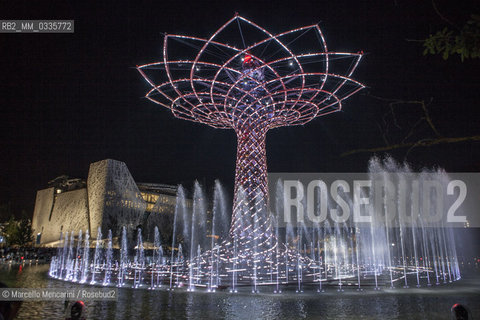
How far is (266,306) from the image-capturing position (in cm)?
1022

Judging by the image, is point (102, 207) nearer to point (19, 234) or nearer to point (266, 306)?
point (19, 234)

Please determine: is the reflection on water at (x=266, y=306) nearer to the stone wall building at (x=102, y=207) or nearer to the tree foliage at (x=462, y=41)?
the tree foliage at (x=462, y=41)

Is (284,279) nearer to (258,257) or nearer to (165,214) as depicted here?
(258,257)

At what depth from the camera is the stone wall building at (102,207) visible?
4941cm

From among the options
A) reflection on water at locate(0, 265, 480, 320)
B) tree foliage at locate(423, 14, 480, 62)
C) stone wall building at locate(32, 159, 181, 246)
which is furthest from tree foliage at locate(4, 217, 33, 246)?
tree foliage at locate(423, 14, 480, 62)

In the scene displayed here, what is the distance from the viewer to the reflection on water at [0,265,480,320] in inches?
352

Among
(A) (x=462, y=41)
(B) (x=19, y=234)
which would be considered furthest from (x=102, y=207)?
(A) (x=462, y=41)

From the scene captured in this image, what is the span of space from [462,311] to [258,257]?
53.4 ft

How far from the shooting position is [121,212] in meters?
50.8

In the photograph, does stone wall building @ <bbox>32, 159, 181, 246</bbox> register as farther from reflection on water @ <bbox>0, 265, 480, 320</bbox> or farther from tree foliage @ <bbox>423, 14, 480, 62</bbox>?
tree foliage @ <bbox>423, 14, 480, 62</bbox>

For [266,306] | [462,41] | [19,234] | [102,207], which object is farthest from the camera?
[19,234]

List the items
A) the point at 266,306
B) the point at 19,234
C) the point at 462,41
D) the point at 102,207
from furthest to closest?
1. the point at 19,234
2. the point at 102,207
3. the point at 266,306
4. the point at 462,41

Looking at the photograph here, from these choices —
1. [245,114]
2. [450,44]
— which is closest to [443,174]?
[245,114]

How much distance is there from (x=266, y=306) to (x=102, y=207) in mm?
43695
